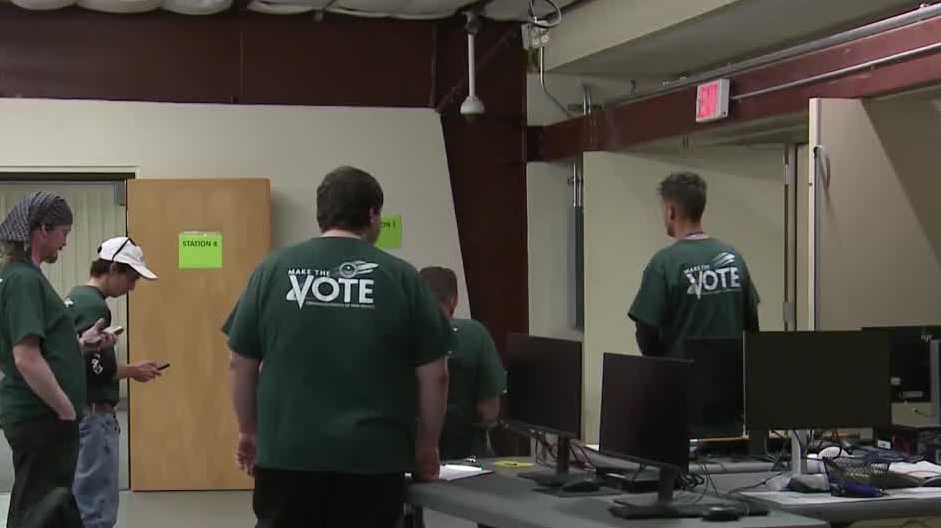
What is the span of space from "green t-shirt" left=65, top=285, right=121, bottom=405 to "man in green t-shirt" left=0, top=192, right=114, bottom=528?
53 centimetres

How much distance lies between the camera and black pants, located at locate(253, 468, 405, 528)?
10.9 feet

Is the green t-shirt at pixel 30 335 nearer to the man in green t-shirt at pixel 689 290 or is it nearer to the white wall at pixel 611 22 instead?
the man in green t-shirt at pixel 689 290

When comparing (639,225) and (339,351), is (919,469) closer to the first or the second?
(339,351)

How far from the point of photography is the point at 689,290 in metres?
4.68

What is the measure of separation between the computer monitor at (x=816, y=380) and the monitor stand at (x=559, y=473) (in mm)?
569

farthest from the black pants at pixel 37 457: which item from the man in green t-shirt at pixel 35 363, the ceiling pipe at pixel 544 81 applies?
the ceiling pipe at pixel 544 81

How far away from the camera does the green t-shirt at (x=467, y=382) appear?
4262mm

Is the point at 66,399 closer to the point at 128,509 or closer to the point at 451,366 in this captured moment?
the point at 451,366

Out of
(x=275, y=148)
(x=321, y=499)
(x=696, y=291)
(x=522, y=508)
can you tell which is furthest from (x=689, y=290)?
(x=275, y=148)

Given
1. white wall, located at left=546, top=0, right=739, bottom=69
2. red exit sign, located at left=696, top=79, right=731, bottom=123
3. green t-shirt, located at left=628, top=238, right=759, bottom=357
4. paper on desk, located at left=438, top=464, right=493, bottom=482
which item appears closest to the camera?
paper on desk, located at left=438, top=464, right=493, bottom=482

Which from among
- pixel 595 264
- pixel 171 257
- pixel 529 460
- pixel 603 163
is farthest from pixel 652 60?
pixel 529 460

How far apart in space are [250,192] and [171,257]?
552 mm

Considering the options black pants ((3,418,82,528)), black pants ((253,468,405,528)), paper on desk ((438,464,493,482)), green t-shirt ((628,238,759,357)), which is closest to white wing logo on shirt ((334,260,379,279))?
black pants ((253,468,405,528))

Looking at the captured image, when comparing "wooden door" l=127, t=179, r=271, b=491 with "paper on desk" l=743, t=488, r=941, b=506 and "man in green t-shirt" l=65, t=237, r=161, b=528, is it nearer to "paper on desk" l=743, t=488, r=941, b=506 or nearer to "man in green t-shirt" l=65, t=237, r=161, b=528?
"man in green t-shirt" l=65, t=237, r=161, b=528
